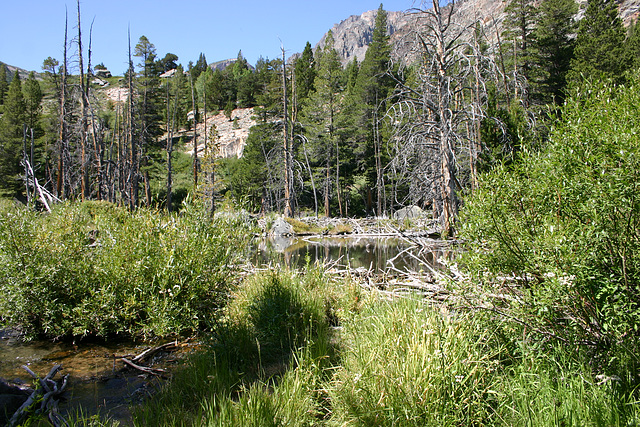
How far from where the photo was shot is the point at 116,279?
6031mm

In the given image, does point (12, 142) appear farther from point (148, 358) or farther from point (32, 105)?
point (148, 358)

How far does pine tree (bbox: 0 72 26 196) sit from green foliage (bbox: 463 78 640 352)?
46.6m

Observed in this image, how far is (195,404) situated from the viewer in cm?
366

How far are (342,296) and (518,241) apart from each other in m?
3.39

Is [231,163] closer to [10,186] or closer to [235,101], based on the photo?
[10,186]

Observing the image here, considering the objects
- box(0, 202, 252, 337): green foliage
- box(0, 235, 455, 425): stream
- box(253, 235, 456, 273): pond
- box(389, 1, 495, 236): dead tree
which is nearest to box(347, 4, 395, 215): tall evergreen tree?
box(253, 235, 456, 273): pond

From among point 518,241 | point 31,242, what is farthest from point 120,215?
point 518,241

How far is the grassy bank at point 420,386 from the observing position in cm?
270

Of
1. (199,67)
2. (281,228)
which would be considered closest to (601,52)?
(281,228)

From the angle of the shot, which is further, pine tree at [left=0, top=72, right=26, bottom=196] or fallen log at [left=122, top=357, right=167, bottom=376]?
pine tree at [left=0, top=72, right=26, bottom=196]

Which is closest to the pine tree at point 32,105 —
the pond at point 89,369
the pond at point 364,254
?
the pond at point 364,254

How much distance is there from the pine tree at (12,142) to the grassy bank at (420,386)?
147ft

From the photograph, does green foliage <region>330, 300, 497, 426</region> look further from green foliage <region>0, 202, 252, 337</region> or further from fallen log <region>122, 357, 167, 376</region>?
green foliage <region>0, 202, 252, 337</region>

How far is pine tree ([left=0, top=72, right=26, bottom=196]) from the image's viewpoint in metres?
39.6
